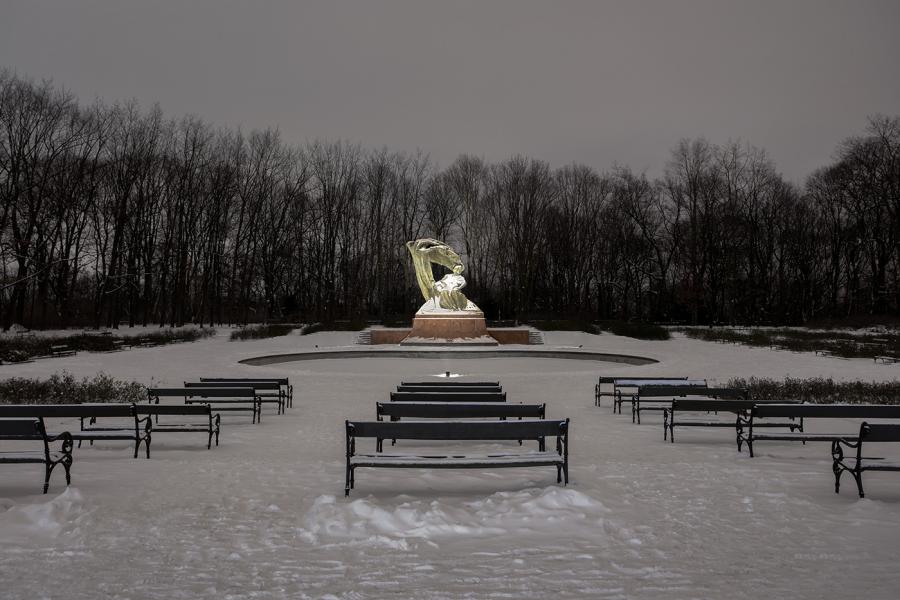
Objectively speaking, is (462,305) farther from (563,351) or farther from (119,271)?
(119,271)

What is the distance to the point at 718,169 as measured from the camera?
184 feet

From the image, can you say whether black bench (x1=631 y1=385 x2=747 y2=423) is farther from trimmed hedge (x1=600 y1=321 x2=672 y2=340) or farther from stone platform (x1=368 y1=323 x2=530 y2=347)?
trimmed hedge (x1=600 y1=321 x2=672 y2=340)

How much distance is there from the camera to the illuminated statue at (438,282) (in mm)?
32500

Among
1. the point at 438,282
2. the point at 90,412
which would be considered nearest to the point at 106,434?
the point at 90,412

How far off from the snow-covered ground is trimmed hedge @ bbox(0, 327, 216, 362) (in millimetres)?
17124

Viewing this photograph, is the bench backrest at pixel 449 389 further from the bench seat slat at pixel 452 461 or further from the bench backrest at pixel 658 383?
the bench seat slat at pixel 452 461

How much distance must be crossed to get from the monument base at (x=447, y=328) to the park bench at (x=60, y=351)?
555 inches

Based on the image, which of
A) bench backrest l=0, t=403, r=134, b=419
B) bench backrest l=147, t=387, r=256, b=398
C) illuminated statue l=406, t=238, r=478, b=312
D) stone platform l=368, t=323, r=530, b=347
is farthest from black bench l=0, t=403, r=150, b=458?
illuminated statue l=406, t=238, r=478, b=312

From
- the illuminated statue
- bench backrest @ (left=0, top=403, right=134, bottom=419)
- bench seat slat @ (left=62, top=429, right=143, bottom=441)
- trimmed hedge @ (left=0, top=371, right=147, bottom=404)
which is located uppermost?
the illuminated statue

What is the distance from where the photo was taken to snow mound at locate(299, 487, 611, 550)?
528 centimetres

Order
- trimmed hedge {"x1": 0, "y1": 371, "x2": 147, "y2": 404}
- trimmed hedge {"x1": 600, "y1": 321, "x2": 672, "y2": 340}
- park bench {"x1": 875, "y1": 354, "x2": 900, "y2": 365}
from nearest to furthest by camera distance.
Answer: trimmed hedge {"x1": 0, "y1": 371, "x2": 147, "y2": 404}, park bench {"x1": 875, "y1": 354, "x2": 900, "y2": 365}, trimmed hedge {"x1": 600, "y1": 321, "x2": 672, "y2": 340}

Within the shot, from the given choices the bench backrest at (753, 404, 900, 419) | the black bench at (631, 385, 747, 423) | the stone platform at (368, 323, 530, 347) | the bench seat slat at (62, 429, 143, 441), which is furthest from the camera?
the stone platform at (368, 323, 530, 347)

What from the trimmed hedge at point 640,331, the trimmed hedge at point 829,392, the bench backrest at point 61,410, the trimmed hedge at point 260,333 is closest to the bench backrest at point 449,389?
the bench backrest at point 61,410

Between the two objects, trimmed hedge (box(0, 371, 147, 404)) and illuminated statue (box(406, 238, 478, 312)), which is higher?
illuminated statue (box(406, 238, 478, 312))
